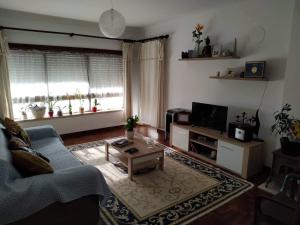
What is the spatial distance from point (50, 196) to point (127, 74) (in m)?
4.16

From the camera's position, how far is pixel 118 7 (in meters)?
3.67

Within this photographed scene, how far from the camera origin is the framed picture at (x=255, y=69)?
3.08 meters

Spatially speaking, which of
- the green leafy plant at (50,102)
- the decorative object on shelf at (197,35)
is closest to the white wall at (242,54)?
the decorative object on shelf at (197,35)

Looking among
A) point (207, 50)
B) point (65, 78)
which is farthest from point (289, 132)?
point (65, 78)

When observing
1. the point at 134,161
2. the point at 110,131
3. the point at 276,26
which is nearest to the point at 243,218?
the point at 134,161

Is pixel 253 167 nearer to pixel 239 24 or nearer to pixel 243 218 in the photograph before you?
pixel 243 218

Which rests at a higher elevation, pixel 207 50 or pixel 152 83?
pixel 207 50

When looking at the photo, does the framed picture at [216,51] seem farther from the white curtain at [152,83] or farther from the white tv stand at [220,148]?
the white curtain at [152,83]

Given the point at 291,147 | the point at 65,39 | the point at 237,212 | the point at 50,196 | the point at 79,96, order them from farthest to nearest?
the point at 79,96, the point at 65,39, the point at 291,147, the point at 237,212, the point at 50,196

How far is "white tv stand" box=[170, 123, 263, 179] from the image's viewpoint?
9.97ft

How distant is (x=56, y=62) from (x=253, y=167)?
4266 millimetres

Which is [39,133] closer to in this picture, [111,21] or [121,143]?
[121,143]

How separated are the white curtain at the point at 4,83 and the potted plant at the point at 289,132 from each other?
→ 459 centimetres

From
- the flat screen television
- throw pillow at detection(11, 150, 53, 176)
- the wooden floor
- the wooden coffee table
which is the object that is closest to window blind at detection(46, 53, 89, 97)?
Result: the wooden coffee table
